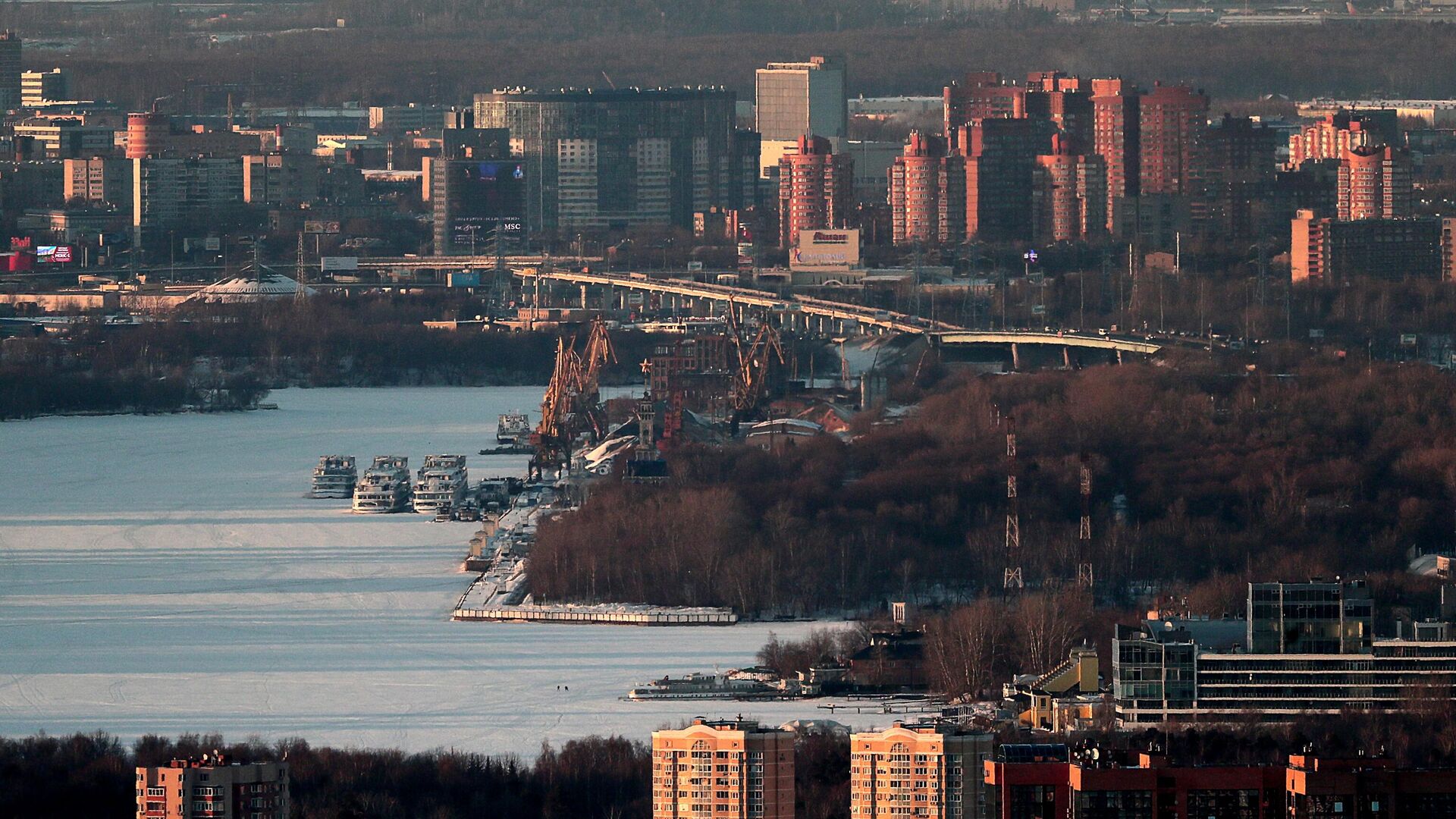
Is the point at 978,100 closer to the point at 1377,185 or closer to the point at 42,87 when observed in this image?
the point at 1377,185

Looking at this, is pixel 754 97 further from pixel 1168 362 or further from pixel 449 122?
pixel 1168 362

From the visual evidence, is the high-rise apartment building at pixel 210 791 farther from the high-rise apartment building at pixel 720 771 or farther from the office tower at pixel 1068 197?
the office tower at pixel 1068 197

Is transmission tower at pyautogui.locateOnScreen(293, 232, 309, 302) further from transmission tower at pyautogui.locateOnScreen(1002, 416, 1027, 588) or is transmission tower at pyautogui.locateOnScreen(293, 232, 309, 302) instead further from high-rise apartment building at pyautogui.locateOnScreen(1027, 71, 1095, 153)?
transmission tower at pyautogui.locateOnScreen(1002, 416, 1027, 588)

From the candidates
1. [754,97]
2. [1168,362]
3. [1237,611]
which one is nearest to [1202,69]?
[754,97]

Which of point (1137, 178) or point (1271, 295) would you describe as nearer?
point (1271, 295)

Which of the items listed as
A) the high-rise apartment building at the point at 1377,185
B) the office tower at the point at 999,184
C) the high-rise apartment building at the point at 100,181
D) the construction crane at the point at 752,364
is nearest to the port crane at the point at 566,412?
the construction crane at the point at 752,364

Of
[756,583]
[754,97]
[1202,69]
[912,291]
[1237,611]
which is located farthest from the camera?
[754,97]
